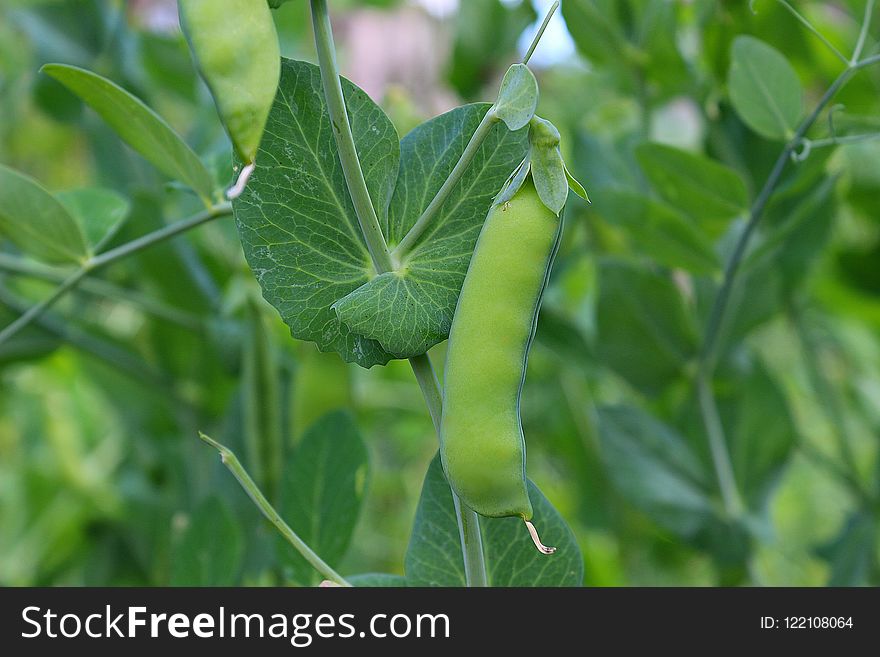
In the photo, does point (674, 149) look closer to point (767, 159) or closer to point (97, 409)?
point (767, 159)

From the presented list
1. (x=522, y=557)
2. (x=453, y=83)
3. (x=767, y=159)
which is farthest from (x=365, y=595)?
(x=453, y=83)

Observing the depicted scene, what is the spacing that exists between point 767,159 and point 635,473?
0.54 feet

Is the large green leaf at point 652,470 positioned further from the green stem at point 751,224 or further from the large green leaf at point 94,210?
the large green leaf at point 94,210

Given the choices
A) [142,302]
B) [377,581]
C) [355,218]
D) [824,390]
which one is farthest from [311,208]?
[824,390]

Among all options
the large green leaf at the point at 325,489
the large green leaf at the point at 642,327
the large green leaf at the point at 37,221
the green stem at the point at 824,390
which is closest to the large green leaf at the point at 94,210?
the large green leaf at the point at 37,221

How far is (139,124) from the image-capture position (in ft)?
0.90

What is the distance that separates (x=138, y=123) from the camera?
273mm

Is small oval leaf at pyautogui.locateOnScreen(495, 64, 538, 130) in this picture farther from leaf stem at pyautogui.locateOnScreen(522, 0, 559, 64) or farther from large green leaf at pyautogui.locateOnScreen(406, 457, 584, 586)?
large green leaf at pyautogui.locateOnScreen(406, 457, 584, 586)

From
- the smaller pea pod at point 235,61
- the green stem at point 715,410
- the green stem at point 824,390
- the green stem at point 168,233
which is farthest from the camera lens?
the green stem at point 824,390

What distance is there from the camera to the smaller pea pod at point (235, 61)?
0.61 ft

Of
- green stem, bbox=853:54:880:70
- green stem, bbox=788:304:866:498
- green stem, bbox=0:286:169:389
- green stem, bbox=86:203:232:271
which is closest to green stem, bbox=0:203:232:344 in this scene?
green stem, bbox=86:203:232:271

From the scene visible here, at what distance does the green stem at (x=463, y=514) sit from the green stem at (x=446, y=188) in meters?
0.03

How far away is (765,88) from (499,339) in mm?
183

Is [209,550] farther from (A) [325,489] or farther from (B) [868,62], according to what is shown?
(B) [868,62]
